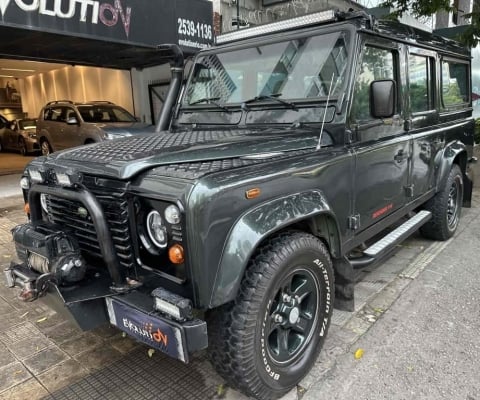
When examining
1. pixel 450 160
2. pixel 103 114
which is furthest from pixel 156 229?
pixel 103 114

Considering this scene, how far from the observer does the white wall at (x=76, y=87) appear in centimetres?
1398

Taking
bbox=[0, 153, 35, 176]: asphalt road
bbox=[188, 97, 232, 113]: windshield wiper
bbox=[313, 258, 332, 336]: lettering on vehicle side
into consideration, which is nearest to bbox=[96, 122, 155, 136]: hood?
bbox=[0, 153, 35, 176]: asphalt road

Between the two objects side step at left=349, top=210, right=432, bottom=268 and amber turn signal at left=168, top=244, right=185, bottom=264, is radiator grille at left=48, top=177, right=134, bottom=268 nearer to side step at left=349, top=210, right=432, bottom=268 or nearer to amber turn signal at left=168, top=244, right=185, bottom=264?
amber turn signal at left=168, top=244, right=185, bottom=264

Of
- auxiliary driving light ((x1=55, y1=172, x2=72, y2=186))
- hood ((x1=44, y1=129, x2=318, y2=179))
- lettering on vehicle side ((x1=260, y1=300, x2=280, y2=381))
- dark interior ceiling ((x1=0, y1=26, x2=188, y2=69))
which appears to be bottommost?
lettering on vehicle side ((x1=260, y1=300, x2=280, y2=381))

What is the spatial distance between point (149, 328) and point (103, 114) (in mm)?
10086

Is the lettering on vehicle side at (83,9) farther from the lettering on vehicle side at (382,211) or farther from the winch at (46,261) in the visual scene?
the lettering on vehicle side at (382,211)

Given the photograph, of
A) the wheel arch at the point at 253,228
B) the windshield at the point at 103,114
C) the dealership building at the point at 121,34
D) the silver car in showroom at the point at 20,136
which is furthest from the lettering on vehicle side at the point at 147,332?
the silver car in showroom at the point at 20,136

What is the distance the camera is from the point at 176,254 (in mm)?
1899

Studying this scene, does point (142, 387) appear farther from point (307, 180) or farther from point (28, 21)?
point (28, 21)

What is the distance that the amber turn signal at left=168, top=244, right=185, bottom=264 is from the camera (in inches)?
74.4

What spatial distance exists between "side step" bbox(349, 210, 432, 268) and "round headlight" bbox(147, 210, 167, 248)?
150 centimetres

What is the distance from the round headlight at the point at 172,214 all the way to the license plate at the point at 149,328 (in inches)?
17.8

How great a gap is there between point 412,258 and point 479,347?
162 centimetres

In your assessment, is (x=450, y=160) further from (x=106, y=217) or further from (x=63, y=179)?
(x=63, y=179)
